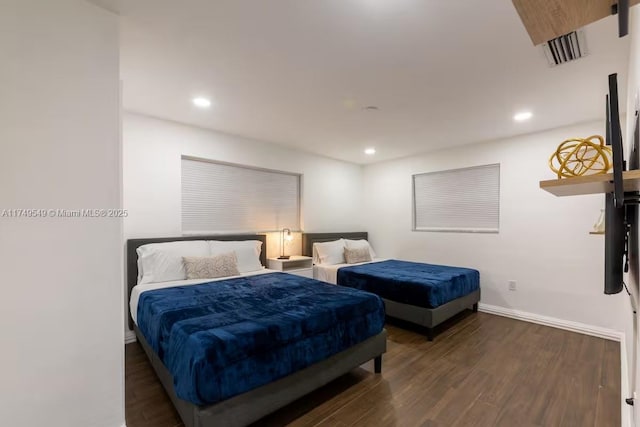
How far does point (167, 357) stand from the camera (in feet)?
6.01

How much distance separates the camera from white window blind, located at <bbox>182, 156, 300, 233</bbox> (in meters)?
3.77

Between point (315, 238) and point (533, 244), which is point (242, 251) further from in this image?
point (533, 244)

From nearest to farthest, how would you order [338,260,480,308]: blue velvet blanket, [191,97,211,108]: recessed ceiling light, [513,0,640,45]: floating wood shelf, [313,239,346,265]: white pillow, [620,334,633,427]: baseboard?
[513,0,640,45]: floating wood shelf, [620,334,633,427]: baseboard, [191,97,211,108]: recessed ceiling light, [338,260,480,308]: blue velvet blanket, [313,239,346,265]: white pillow

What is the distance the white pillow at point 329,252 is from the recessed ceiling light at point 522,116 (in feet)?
9.98

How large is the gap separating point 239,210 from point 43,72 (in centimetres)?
282

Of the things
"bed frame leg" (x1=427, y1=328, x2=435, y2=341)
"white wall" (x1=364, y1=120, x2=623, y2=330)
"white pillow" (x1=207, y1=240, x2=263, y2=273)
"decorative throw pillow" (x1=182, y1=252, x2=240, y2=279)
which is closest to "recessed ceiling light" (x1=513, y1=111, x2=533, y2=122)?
"white wall" (x1=364, y1=120, x2=623, y2=330)

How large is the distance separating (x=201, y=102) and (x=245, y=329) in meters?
2.34

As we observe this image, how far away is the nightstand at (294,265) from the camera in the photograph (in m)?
4.21

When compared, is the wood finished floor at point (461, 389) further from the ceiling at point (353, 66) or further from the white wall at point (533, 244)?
the ceiling at point (353, 66)

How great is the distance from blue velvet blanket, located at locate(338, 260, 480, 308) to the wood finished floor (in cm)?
49

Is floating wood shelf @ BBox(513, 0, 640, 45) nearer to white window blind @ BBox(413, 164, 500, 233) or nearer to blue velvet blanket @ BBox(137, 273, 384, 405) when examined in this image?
blue velvet blanket @ BBox(137, 273, 384, 405)

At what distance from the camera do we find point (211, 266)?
10.6 ft

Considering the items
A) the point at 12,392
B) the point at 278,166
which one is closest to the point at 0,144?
the point at 12,392

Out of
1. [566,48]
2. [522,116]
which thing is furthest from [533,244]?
[566,48]
